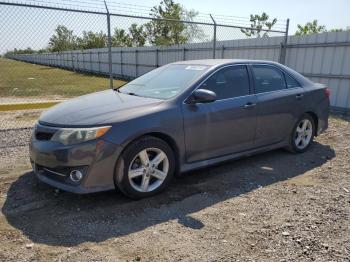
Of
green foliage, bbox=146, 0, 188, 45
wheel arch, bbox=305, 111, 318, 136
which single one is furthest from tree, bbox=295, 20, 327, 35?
wheel arch, bbox=305, 111, 318, 136

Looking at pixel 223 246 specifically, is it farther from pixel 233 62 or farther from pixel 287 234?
pixel 233 62

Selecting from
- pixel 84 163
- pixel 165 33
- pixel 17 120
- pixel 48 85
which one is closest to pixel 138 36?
pixel 165 33

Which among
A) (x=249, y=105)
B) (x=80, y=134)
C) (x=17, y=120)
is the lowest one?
(x=17, y=120)

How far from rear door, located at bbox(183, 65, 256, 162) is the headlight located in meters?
1.08

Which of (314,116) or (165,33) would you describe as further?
(165,33)

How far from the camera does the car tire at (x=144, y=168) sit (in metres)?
3.54

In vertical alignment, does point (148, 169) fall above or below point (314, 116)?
below

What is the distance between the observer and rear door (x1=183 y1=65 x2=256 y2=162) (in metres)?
4.07

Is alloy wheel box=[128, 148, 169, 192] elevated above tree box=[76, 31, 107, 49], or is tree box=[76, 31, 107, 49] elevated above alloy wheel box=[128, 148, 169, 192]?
tree box=[76, 31, 107, 49]

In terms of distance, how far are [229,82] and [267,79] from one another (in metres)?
0.85

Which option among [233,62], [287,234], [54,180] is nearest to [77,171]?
[54,180]

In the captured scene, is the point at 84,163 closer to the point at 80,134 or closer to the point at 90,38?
the point at 80,134

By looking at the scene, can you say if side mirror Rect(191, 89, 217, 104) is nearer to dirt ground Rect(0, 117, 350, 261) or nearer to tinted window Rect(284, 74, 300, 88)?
dirt ground Rect(0, 117, 350, 261)

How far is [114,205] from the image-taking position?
364 cm
